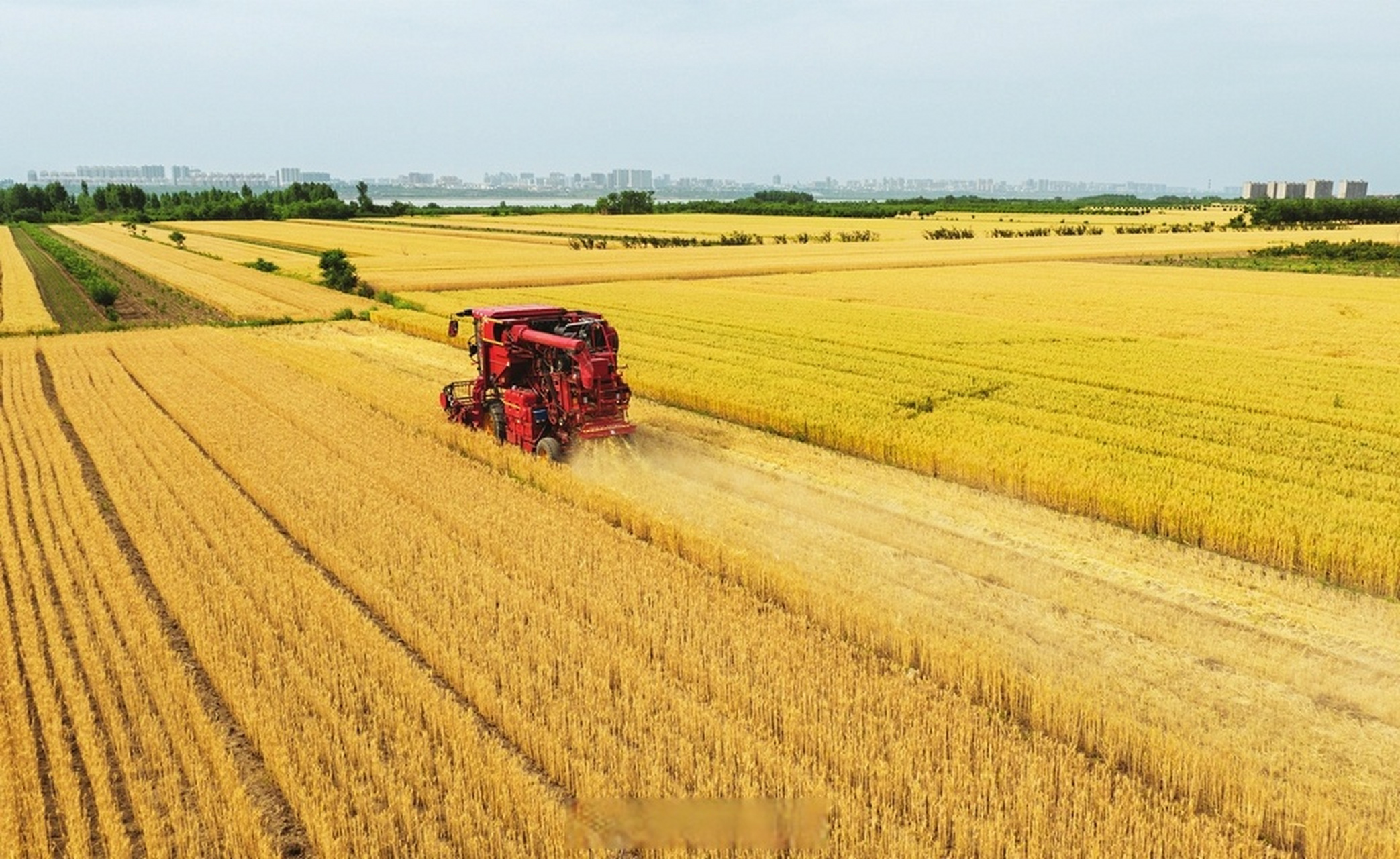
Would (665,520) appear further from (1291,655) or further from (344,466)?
(1291,655)

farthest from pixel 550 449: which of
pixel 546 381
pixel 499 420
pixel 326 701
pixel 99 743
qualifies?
pixel 99 743

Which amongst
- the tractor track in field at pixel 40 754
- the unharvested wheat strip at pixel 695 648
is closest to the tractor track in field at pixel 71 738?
the tractor track in field at pixel 40 754

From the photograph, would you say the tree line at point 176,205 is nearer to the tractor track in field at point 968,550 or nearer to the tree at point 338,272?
the tree at point 338,272

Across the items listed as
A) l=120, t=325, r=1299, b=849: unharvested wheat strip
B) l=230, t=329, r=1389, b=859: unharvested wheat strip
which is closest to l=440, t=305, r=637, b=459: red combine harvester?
l=230, t=329, r=1389, b=859: unharvested wheat strip

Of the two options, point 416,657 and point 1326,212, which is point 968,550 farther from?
point 1326,212

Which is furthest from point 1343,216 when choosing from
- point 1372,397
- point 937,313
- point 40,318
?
point 40,318
